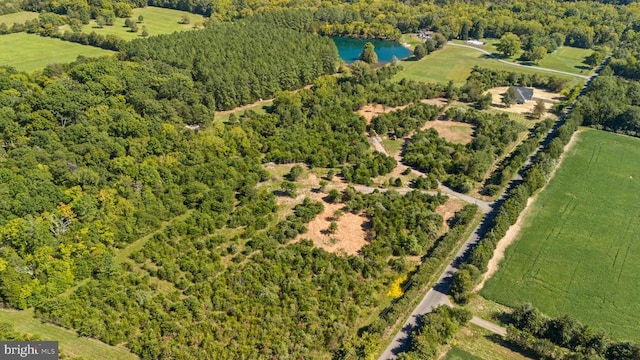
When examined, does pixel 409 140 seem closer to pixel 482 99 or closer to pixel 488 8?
pixel 482 99

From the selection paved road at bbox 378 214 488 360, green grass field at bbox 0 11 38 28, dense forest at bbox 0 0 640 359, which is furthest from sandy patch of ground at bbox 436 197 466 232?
green grass field at bbox 0 11 38 28

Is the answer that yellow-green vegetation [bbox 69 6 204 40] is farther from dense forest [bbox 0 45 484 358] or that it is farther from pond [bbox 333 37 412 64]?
dense forest [bbox 0 45 484 358]

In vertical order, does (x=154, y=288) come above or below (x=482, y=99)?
below

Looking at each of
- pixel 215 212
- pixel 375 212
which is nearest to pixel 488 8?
pixel 375 212

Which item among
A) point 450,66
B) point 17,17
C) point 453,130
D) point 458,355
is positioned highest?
point 450,66

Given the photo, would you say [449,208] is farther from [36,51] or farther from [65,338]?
[36,51]

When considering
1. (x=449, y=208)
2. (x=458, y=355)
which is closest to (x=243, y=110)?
(x=449, y=208)

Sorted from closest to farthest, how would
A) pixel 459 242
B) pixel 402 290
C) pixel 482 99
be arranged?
1. pixel 402 290
2. pixel 459 242
3. pixel 482 99
